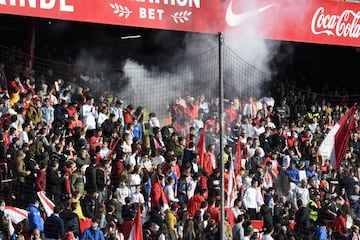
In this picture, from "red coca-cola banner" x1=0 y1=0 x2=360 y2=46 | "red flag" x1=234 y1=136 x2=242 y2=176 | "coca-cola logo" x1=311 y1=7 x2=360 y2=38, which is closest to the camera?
"red flag" x1=234 y1=136 x2=242 y2=176

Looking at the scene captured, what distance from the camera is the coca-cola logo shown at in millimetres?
22592

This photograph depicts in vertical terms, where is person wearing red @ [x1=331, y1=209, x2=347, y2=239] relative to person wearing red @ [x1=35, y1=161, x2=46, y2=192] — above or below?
below

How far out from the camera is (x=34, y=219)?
14578 millimetres

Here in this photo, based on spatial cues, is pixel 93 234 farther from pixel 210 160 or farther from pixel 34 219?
pixel 210 160

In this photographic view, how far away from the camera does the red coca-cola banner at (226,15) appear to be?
61.7 ft

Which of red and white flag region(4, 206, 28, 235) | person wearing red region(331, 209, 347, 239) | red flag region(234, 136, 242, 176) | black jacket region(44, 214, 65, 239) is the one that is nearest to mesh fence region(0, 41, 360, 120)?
red flag region(234, 136, 242, 176)

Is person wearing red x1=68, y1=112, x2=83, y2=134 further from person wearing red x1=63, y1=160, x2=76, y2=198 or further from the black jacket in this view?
the black jacket

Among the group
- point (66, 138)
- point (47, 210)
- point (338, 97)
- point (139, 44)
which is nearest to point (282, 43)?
point (338, 97)

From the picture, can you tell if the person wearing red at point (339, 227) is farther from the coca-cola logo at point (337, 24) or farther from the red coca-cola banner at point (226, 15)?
the coca-cola logo at point (337, 24)

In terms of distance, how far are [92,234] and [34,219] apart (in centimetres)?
84

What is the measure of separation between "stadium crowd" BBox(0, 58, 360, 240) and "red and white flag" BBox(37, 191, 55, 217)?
71mm

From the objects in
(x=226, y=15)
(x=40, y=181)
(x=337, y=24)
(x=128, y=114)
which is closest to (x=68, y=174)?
(x=40, y=181)

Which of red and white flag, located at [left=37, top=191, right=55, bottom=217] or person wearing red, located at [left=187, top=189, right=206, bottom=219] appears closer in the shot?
red and white flag, located at [left=37, top=191, right=55, bottom=217]

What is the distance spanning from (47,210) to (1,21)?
7.80 m
